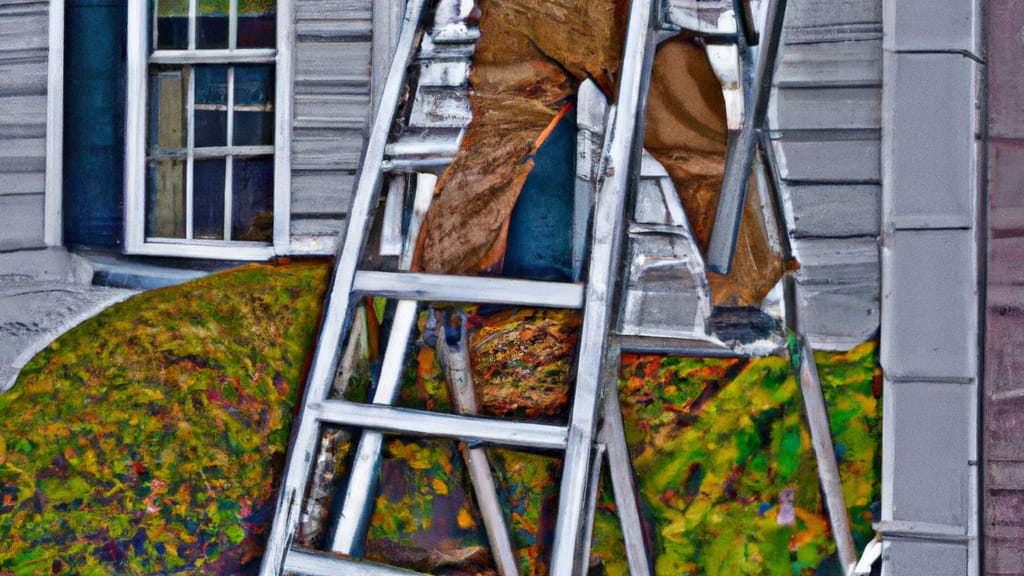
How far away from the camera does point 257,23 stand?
2.05 metres

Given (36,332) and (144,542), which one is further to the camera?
(36,332)

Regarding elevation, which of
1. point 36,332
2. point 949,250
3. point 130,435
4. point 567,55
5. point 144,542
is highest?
point 567,55

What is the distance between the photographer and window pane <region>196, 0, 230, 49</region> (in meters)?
2.06

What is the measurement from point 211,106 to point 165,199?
0.96ft

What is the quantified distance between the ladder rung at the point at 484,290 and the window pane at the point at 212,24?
2.87 feet

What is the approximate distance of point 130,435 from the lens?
6.26 ft

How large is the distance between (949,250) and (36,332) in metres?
2.42

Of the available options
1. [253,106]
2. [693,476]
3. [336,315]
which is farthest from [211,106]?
[693,476]

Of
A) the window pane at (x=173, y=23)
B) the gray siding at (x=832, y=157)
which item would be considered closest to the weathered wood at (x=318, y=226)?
the window pane at (x=173, y=23)

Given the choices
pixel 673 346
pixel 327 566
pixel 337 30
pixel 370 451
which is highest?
pixel 337 30

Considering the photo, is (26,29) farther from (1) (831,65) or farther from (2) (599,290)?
(1) (831,65)

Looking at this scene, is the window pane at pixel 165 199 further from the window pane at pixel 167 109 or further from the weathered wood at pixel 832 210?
the weathered wood at pixel 832 210

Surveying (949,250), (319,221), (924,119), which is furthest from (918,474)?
(319,221)

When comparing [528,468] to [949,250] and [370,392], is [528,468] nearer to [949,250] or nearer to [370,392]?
[370,392]
